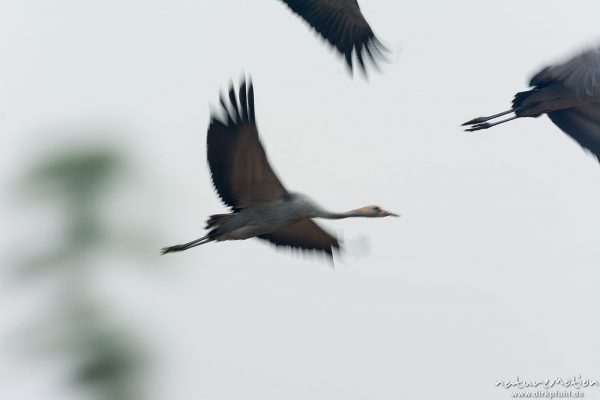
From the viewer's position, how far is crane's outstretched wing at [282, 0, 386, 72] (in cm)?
1130

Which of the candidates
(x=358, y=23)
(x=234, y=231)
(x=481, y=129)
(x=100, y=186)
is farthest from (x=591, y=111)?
(x=100, y=186)

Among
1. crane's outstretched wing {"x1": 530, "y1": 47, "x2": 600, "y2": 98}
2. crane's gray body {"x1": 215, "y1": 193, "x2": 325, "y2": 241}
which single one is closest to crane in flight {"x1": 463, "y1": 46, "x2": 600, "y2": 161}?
crane's outstretched wing {"x1": 530, "y1": 47, "x2": 600, "y2": 98}

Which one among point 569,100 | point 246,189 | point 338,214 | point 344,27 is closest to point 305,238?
point 338,214

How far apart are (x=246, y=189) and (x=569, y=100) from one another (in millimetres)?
3771

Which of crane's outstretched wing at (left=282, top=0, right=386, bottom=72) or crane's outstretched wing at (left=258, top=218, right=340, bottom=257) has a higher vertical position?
crane's outstretched wing at (left=282, top=0, right=386, bottom=72)

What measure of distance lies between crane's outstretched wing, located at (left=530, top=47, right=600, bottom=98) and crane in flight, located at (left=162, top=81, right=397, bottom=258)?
2.31m

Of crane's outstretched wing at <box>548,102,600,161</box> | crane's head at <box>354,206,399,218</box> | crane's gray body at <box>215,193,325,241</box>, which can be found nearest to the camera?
crane's gray body at <box>215,193,325,241</box>

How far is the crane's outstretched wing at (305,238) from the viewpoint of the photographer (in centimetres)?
1102

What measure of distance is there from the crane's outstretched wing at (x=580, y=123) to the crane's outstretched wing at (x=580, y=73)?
4.50ft

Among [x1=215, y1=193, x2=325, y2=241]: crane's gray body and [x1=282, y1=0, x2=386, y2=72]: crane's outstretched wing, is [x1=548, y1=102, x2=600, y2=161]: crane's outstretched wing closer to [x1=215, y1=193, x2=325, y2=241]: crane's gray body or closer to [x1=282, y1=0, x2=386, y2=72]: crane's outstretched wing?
[x1=282, y1=0, x2=386, y2=72]: crane's outstretched wing

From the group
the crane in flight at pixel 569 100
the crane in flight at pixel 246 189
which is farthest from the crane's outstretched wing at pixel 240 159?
the crane in flight at pixel 569 100

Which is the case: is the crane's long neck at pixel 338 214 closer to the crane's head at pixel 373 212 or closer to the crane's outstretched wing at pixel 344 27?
the crane's head at pixel 373 212

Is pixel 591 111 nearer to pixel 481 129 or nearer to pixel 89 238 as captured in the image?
pixel 481 129

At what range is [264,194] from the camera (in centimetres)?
995
